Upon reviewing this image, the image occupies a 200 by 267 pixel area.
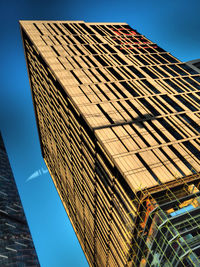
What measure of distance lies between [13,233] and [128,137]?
51.9 m

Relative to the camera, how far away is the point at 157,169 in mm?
27078

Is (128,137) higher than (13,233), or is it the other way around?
(13,233)

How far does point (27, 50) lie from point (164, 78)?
47.6m

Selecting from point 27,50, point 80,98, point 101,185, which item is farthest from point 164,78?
point 27,50

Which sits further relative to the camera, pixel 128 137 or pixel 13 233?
pixel 13 233

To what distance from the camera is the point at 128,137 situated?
31906 mm

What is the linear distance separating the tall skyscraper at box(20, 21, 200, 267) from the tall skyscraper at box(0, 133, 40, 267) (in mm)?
19442

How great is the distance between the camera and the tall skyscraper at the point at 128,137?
2423cm

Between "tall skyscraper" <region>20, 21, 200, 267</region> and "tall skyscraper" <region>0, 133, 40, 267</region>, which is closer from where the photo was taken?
"tall skyscraper" <region>20, 21, 200, 267</region>

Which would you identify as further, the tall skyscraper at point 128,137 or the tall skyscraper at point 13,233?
the tall skyscraper at point 13,233

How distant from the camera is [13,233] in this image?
204 ft

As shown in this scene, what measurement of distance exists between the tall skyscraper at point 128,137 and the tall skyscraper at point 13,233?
19.4 metres

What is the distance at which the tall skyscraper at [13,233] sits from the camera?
54.0 meters

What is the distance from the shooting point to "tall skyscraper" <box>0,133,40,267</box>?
177 ft
